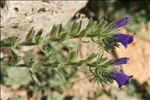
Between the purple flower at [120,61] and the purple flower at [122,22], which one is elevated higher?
the purple flower at [122,22]

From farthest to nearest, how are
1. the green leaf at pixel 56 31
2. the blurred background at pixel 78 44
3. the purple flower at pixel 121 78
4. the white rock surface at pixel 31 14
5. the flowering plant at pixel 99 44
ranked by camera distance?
the blurred background at pixel 78 44 < the white rock surface at pixel 31 14 < the green leaf at pixel 56 31 < the flowering plant at pixel 99 44 < the purple flower at pixel 121 78

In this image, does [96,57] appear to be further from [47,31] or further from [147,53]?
[147,53]

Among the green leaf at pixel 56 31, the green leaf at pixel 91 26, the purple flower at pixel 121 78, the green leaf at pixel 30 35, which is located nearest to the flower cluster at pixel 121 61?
the purple flower at pixel 121 78

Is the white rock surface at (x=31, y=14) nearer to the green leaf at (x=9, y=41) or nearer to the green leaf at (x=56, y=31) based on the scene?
the green leaf at (x=9, y=41)

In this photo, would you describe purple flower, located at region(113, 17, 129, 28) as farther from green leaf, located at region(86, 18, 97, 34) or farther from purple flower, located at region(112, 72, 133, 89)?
purple flower, located at region(112, 72, 133, 89)

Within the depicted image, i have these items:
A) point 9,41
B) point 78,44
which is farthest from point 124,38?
point 78,44

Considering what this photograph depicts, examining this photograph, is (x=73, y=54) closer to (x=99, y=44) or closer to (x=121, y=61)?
(x=99, y=44)

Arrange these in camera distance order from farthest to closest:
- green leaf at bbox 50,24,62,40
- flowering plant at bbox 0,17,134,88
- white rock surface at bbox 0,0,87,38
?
1. white rock surface at bbox 0,0,87,38
2. green leaf at bbox 50,24,62,40
3. flowering plant at bbox 0,17,134,88

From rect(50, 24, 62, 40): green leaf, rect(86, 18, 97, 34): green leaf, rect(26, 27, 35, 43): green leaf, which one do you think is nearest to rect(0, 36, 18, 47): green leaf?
rect(26, 27, 35, 43): green leaf


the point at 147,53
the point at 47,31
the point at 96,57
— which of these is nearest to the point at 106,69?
the point at 96,57
